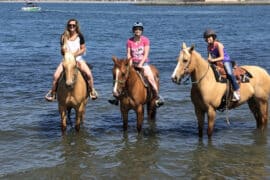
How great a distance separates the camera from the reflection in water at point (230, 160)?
940 cm

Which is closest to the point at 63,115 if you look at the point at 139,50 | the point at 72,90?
the point at 72,90

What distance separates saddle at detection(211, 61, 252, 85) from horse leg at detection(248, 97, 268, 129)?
2.67 feet

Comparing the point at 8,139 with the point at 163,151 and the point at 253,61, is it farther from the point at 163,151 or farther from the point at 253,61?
the point at 253,61

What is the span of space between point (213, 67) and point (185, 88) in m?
7.74

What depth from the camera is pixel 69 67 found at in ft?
34.0

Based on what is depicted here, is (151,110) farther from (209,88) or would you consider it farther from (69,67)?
(69,67)

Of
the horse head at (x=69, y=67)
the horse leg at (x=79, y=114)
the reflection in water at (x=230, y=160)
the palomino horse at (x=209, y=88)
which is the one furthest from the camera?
the horse leg at (x=79, y=114)

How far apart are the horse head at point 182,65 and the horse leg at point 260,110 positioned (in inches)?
120

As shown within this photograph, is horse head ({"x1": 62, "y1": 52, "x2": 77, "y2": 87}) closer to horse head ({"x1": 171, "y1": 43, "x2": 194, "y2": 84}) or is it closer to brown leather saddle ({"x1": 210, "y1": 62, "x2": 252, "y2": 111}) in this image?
horse head ({"x1": 171, "y1": 43, "x2": 194, "y2": 84})

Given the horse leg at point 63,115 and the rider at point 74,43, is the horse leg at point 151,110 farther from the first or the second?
the horse leg at point 63,115

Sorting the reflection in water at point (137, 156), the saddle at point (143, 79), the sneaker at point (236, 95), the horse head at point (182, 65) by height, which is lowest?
the reflection in water at point (137, 156)

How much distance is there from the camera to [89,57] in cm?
3005

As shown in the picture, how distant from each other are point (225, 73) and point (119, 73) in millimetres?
2840

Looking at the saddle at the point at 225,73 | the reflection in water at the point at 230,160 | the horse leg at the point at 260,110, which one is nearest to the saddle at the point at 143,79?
the saddle at the point at 225,73
